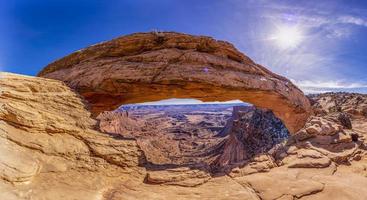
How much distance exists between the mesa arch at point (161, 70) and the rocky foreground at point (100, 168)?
104 inches

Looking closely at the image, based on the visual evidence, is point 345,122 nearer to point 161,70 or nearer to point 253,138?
point 161,70

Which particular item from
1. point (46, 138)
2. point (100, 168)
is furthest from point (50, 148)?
point (100, 168)

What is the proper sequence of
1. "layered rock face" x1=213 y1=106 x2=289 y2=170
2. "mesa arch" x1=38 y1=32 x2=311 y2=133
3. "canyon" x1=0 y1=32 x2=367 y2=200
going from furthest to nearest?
1. "layered rock face" x1=213 y1=106 x2=289 y2=170
2. "mesa arch" x1=38 y1=32 x2=311 y2=133
3. "canyon" x1=0 y1=32 x2=367 y2=200

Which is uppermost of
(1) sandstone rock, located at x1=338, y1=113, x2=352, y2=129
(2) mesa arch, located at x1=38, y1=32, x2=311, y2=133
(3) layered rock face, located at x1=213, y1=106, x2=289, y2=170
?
(2) mesa arch, located at x1=38, y1=32, x2=311, y2=133

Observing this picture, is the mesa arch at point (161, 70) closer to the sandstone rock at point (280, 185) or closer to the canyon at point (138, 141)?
the canyon at point (138, 141)

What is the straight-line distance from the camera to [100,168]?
5840mm

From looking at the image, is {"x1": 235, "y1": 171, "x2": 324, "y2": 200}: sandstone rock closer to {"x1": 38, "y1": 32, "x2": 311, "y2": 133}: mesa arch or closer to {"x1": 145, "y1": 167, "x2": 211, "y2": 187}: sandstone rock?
{"x1": 145, "y1": 167, "x2": 211, "y2": 187}: sandstone rock

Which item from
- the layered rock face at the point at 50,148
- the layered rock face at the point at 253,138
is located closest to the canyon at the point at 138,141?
Answer: the layered rock face at the point at 50,148

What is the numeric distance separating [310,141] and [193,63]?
5596mm

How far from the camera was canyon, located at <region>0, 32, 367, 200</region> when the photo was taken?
525cm

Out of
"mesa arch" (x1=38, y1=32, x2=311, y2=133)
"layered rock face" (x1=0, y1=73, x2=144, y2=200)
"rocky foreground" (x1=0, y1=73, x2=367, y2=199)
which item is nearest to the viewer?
"layered rock face" (x1=0, y1=73, x2=144, y2=200)

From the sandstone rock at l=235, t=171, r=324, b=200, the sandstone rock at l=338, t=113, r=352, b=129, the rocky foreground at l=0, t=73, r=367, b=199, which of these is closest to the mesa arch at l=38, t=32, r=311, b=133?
the rocky foreground at l=0, t=73, r=367, b=199

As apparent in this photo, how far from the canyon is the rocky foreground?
25 millimetres

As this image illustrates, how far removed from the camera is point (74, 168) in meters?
5.52
